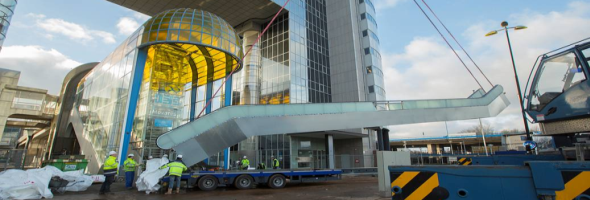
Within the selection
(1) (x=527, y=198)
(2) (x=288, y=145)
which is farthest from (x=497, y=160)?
(2) (x=288, y=145)

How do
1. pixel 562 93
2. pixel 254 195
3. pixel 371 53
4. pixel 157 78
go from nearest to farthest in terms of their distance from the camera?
pixel 562 93, pixel 254 195, pixel 157 78, pixel 371 53

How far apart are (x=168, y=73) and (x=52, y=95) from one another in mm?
31605

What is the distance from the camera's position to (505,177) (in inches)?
144

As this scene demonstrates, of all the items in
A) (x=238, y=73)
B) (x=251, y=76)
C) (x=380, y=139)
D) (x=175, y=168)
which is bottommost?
(x=175, y=168)

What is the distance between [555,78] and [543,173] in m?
4.88

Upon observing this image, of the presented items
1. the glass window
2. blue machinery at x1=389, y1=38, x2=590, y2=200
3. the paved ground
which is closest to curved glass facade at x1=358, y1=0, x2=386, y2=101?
the paved ground

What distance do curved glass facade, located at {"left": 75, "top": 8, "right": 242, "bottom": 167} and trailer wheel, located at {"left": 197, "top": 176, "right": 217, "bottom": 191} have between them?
10.3 m

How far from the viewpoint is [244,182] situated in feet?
40.1

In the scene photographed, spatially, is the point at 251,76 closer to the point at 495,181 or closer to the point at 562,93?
the point at 562,93

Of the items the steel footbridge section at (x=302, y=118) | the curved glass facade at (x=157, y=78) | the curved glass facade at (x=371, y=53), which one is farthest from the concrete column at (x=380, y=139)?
the curved glass facade at (x=157, y=78)

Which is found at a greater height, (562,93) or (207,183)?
(562,93)

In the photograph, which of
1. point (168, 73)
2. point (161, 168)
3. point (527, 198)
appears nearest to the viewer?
point (527, 198)

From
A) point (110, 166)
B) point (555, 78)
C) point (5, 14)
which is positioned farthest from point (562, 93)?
point (5, 14)

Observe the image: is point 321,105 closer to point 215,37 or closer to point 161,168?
point 161,168
